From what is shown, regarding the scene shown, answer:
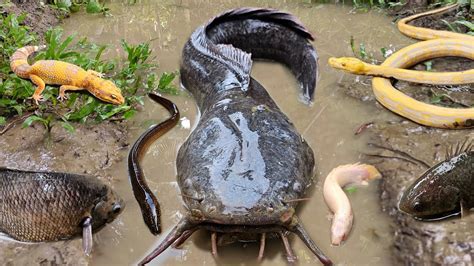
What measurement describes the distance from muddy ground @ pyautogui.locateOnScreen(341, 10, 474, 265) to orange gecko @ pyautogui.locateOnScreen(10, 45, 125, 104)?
2292 mm

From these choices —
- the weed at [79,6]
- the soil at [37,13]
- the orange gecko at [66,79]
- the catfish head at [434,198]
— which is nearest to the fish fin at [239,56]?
the orange gecko at [66,79]

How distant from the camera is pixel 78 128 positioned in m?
4.64

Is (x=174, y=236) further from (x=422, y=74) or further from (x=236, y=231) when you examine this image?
(x=422, y=74)

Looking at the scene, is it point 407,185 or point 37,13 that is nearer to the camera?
point 407,185

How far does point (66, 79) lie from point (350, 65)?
8.79 feet

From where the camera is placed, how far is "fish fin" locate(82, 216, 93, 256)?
138 inches

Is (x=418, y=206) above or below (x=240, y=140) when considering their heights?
below

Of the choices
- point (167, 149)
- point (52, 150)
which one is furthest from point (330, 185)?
point (52, 150)

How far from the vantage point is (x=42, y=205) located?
350 centimetres

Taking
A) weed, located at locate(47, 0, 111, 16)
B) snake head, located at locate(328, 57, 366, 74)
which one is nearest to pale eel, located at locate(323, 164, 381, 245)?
snake head, located at locate(328, 57, 366, 74)

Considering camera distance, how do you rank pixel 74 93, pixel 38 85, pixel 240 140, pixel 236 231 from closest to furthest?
pixel 236 231, pixel 240 140, pixel 38 85, pixel 74 93

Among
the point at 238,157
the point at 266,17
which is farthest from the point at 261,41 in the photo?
the point at 238,157

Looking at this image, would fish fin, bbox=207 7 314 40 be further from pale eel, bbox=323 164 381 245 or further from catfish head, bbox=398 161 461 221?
catfish head, bbox=398 161 461 221

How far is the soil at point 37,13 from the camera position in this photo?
6344 millimetres
